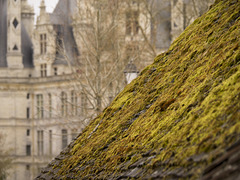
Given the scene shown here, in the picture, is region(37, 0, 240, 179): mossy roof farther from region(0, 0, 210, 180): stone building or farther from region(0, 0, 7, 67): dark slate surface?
region(0, 0, 7, 67): dark slate surface

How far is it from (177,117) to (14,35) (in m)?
77.0

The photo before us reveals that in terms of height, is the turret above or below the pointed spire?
above

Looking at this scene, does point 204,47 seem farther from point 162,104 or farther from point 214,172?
point 214,172

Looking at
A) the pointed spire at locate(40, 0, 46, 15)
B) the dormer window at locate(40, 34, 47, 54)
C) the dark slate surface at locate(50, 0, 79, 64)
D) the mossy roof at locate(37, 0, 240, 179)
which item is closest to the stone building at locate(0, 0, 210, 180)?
the dormer window at locate(40, 34, 47, 54)

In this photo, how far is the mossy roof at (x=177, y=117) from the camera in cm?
593

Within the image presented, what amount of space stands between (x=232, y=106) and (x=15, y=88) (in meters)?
77.7

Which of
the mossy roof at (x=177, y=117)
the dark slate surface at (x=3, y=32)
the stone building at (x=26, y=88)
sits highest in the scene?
the dark slate surface at (x=3, y=32)

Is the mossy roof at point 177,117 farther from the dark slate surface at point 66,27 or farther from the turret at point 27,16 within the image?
the turret at point 27,16

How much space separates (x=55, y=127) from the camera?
79500 mm

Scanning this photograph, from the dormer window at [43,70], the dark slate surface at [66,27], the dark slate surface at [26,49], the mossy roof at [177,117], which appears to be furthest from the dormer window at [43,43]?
the mossy roof at [177,117]

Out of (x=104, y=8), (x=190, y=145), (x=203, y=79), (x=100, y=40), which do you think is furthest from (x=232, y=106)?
(x=104, y=8)

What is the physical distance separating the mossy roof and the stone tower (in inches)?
2856

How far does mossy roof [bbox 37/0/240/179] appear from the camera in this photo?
234 inches

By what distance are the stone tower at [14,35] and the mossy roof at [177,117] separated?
7255cm
